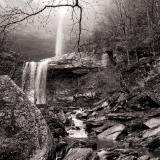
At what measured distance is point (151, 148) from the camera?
338 inches

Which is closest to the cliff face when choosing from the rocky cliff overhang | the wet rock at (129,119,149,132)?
the rocky cliff overhang

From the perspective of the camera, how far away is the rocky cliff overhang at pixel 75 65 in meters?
39.4

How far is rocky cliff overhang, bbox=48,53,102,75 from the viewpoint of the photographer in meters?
39.4

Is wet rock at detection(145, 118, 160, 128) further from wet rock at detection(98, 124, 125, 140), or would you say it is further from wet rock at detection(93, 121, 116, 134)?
wet rock at detection(93, 121, 116, 134)

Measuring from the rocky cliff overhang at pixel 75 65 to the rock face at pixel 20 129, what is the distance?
1330 inches

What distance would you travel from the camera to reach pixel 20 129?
16.0ft

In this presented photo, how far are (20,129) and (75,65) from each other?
1375 inches

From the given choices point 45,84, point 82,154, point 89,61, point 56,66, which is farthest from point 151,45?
point 82,154

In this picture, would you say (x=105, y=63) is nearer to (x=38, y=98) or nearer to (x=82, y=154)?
(x=38, y=98)

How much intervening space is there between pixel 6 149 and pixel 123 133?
9232mm

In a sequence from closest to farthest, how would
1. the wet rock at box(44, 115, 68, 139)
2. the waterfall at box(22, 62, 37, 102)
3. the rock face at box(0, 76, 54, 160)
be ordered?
1. the rock face at box(0, 76, 54, 160)
2. the wet rock at box(44, 115, 68, 139)
3. the waterfall at box(22, 62, 37, 102)

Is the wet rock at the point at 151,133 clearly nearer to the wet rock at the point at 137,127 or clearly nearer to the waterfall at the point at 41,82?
the wet rock at the point at 137,127

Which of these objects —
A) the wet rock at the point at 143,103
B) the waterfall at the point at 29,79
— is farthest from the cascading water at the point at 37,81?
the wet rock at the point at 143,103

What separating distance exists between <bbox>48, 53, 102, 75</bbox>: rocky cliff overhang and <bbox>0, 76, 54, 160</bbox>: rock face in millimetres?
33794
